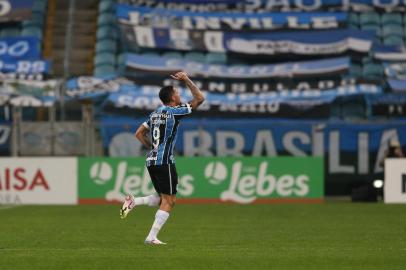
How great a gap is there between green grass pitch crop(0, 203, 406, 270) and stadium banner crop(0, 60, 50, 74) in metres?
9.32

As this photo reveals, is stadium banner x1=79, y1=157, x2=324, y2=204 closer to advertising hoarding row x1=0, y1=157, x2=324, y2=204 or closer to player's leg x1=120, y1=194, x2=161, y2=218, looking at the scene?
advertising hoarding row x1=0, y1=157, x2=324, y2=204

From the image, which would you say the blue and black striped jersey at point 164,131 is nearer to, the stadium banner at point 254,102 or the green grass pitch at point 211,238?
the green grass pitch at point 211,238

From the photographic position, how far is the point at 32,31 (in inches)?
1383

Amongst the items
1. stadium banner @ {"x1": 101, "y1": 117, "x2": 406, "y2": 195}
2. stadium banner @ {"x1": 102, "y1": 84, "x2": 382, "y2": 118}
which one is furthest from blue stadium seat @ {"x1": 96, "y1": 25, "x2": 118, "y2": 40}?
stadium banner @ {"x1": 101, "y1": 117, "x2": 406, "y2": 195}

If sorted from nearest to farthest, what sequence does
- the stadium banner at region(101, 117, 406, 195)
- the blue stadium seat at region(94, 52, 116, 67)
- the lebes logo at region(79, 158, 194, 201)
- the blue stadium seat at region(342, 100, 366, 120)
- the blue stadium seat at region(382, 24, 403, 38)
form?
the lebes logo at region(79, 158, 194, 201) → the stadium banner at region(101, 117, 406, 195) → the blue stadium seat at region(342, 100, 366, 120) → the blue stadium seat at region(94, 52, 116, 67) → the blue stadium seat at region(382, 24, 403, 38)

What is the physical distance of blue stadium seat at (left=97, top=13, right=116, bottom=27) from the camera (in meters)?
35.6

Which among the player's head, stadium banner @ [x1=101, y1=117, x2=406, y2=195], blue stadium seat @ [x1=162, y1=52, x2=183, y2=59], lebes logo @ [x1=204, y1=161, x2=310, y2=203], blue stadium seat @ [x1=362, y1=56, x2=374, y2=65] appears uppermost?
blue stadium seat @ [x1=162, y1=52, x2=183, y2=59]

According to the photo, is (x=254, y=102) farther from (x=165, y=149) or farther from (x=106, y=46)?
(x=165, y=149)

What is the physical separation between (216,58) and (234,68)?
1.22 meters

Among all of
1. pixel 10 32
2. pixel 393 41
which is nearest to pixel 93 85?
pixel 10 32

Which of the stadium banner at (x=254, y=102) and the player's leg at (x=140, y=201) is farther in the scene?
the stadium banner at (x=254, y=102)

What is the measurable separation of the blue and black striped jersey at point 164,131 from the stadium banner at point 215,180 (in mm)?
12391

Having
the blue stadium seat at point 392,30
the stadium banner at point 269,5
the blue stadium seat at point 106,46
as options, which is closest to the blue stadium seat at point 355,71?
the blue stadium seat at point 392,30

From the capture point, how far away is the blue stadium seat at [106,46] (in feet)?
113
